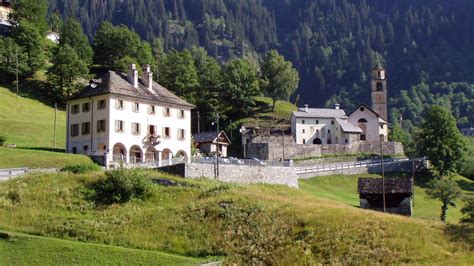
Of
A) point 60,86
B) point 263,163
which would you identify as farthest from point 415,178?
point 60,86

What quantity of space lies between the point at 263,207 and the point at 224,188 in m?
6.93

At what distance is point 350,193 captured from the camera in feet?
302

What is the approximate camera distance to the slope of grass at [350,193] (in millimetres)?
81887

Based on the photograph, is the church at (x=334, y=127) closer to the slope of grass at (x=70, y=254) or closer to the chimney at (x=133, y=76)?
the chimney at (x=133, y=76)

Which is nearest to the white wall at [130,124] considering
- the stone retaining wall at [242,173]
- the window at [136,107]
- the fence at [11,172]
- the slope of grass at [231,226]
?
the window at [136,107]

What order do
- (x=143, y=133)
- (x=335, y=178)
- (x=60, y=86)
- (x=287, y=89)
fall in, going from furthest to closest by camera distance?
(x=287, y=89), (x=60, y=86), (x=335, y=178), (x=143, y=133)

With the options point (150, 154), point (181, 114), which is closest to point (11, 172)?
point (150, 154)

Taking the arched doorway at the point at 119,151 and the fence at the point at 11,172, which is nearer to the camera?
the fence at the point at 11,172

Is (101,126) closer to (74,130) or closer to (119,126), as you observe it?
(119,126)

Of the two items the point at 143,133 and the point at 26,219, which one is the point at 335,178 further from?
the point at 26,219

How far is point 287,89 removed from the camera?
5600 inches

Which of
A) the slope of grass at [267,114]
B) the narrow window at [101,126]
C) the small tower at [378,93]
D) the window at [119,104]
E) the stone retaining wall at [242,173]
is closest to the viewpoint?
the stone retaining wall at [242,173]

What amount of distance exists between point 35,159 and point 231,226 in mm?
26730

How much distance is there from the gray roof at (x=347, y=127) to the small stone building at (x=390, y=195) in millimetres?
46688
